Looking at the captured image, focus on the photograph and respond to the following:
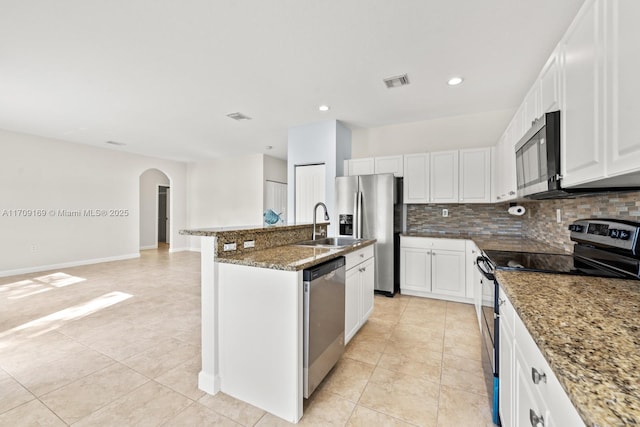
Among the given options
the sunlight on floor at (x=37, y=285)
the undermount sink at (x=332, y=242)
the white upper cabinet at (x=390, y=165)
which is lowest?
the sunlight on floor at (x=37, y=285)

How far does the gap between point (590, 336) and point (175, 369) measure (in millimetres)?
2442

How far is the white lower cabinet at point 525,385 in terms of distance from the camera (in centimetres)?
65

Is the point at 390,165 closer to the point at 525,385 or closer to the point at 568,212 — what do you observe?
the point at 568,212

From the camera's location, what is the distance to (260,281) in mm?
1643

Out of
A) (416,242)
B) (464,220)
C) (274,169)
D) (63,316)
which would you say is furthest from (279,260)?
(274,169)

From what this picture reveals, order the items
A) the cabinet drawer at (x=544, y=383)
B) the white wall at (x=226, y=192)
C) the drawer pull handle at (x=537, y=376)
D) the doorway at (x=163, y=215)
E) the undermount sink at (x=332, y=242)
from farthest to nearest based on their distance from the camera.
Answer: the doorway at (x=163, y=215) < the white wall at (x=226, y=192) < the undermount sink at (x=332, y=242) < the drawer pull handle at (x=537, y=376) < the cabinet drawer at (x=544, y=383)

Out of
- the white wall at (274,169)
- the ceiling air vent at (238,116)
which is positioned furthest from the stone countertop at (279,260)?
the white wall at (274,169)

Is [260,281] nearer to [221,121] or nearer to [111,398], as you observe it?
[111,398]

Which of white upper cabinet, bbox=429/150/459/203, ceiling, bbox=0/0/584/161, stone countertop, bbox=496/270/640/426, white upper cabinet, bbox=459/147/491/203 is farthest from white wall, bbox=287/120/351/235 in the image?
stone countertop, bbox=496/270/640/426

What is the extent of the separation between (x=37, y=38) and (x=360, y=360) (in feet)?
12.5

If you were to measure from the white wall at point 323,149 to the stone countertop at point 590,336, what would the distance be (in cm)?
308

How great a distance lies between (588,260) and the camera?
1.59 metres

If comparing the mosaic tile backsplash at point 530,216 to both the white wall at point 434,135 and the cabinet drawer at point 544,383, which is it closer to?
the white wall at point 434,135

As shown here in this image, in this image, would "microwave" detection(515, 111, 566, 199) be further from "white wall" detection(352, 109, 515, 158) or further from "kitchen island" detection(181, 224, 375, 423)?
"white wall" detection(352, 109, 515, 158)
